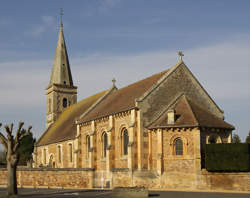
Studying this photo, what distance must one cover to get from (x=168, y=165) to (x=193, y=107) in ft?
A: 20.4

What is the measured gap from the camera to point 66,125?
180 feet

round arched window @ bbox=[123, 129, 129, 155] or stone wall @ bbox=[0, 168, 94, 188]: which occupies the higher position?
round arched window @ bbox=[123, 129, 129, 155]

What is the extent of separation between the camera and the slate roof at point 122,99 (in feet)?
129

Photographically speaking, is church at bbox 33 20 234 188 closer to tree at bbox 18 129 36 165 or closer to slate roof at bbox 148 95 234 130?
slate roof at bbox 148 95 234 130

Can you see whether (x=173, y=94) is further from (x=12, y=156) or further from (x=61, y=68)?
(x=61, y=68)

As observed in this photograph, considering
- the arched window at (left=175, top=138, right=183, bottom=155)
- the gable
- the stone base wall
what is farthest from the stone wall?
the arched window at (left=175, top=138, right=183, bottom=155)

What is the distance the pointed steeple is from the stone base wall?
2974 centimetres

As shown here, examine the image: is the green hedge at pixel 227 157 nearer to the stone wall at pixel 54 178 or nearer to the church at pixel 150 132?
the church at pixel 150 132

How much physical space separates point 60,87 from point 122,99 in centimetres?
2597

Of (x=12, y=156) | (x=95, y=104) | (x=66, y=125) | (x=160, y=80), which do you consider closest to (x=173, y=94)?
(x=160, y=80)

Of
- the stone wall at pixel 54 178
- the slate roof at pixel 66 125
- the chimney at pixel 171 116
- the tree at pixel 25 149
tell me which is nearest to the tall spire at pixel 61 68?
the slate roof at pixel 66 125

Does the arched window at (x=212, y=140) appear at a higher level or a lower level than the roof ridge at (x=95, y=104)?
lower

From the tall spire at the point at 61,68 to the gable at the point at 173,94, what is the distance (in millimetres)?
32364

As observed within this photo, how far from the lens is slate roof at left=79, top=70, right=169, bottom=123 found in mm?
39219
